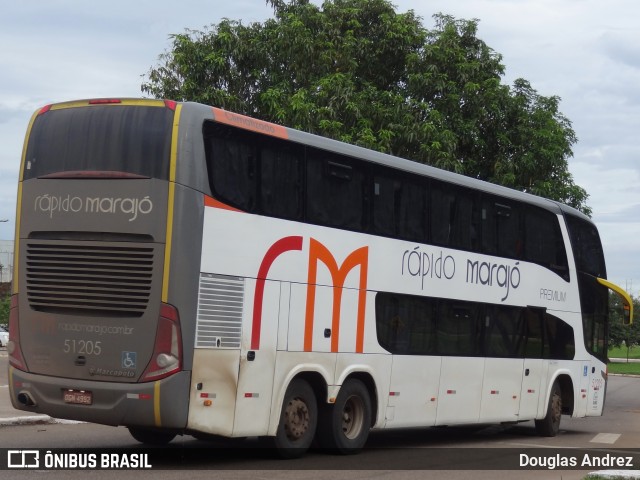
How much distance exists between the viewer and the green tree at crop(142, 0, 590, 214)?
101 feet

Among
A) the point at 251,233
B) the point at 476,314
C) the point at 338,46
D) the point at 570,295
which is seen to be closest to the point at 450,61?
the point at 338,46

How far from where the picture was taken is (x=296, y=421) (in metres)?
14.5

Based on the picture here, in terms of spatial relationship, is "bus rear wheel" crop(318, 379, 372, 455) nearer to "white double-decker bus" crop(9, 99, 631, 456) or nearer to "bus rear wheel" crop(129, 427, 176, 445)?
"white double-decker bus" crop(9, 99, 631, 456)

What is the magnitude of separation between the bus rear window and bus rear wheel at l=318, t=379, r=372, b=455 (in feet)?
14.4

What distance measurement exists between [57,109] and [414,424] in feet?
23.3

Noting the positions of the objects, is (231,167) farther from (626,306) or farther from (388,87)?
(388,87)

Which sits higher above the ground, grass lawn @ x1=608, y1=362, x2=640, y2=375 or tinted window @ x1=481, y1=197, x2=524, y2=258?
tinted window @ x1=481, y1=197, x2=524, y2=258

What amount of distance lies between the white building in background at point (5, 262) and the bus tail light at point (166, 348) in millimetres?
68264

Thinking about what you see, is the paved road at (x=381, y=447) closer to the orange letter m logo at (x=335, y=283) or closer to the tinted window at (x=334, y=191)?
the orange letter m logo at (x=335, y=283)

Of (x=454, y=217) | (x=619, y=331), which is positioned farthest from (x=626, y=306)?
(x=619, y=331)

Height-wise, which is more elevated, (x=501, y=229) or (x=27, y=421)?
(x=501, y=229)

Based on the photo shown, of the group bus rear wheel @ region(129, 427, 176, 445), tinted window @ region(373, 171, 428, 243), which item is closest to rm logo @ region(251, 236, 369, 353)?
tinted window @ region(373, 171, 428, 243)

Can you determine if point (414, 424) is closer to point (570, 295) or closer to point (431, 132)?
point (570, 295)

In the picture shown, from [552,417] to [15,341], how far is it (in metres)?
11.7
